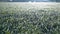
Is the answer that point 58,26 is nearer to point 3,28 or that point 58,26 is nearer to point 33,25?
point 33,25

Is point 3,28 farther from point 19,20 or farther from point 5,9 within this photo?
point 5,9

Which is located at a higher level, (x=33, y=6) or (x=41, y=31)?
(x=33, y=6)

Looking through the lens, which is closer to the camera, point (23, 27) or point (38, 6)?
point (23, 27)

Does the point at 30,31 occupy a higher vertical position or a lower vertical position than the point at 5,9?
lower

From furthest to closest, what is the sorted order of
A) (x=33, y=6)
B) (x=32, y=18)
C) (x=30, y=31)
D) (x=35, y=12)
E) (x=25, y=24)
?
1. (x=33, y=6)
2. (x=35, y=12)
3. (x=32, y=18)
4. (x=25, y=24)
5. (x=30, y=31)

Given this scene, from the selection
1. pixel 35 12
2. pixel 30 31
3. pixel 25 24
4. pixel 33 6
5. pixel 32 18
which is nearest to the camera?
pixel 30 31

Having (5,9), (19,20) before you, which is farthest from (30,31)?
(5,9)

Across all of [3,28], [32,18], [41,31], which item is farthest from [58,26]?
[3,28]

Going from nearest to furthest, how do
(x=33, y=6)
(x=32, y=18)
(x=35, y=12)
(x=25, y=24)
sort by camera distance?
(x=25, y=24), (x=32, y=18), (x=35, y=12), (x=33, y=6)

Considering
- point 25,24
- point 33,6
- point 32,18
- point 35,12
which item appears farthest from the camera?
point 33,6
